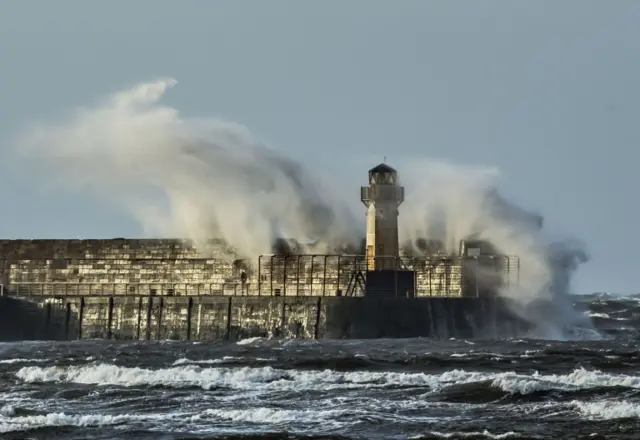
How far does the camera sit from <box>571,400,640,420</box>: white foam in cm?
2497

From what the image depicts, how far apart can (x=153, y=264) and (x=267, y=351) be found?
16345mm

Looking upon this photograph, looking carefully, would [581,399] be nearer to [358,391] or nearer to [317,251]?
[358,391]

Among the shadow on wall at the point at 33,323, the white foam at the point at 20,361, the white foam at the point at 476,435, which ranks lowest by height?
the white foam at the point at 476,435

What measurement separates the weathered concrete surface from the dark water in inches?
229

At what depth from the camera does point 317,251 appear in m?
55.6

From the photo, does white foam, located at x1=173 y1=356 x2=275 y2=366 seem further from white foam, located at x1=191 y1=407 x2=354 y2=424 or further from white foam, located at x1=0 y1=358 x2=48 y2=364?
white foam, located at x1=191 y1=407 x2=354 y2=424

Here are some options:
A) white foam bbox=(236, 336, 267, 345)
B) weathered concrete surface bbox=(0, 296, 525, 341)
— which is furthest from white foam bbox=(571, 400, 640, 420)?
white foam bbox=(236, 336, 267, 345)

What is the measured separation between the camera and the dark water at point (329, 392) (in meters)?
24.7

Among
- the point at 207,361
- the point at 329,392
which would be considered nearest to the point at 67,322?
the point at 207,361

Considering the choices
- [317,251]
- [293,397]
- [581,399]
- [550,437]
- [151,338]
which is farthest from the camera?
[317,251]

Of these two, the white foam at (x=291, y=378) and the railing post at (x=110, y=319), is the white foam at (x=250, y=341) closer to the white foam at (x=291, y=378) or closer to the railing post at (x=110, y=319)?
the railing post at (x=110, y=319)

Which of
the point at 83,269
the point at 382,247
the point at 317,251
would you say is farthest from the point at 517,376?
the point at 83,269

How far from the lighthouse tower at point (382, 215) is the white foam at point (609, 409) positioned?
25.4 m

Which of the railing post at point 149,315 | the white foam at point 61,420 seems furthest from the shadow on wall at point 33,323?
the white foam at point 61,420
